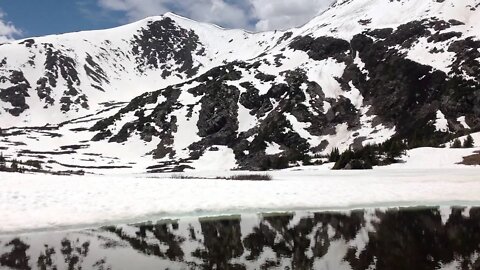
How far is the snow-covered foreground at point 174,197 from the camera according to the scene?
2164cm

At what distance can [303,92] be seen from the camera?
159125 mm

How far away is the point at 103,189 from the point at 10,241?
9271mm

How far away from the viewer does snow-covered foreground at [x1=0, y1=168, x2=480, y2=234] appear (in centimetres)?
2164

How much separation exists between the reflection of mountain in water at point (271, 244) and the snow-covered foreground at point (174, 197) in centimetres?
209

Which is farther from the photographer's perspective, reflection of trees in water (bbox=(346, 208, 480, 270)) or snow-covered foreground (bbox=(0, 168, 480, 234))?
snow-covered foreground (bbox=(0, 168, 480, 234))

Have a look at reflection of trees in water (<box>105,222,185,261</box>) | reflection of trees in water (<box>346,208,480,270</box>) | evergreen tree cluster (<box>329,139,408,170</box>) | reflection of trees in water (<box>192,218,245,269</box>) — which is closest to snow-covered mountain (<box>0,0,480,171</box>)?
evergreen tree cluster (<box>329,139,408,170</box>)

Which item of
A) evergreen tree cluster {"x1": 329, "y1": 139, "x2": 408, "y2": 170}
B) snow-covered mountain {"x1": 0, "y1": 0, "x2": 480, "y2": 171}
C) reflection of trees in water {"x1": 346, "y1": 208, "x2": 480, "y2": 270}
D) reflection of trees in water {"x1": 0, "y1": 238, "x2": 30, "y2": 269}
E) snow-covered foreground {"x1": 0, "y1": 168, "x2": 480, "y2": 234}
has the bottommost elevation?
reflection of trees in water {"x1": 346, "y1": 208, "x2": 480, "y2": 270}

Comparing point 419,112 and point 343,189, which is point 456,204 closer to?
point 343,189

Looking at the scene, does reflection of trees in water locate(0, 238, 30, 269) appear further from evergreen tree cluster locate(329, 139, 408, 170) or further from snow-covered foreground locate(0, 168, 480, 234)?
evergreen tree cluster locate(329, 139, 408, 170)

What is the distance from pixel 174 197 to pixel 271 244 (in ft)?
35.9

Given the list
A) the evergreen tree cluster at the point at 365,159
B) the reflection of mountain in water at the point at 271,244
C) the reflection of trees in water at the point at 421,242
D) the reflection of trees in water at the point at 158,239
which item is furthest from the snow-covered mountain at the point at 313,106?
the reflection of trees in water at the point at 421,242

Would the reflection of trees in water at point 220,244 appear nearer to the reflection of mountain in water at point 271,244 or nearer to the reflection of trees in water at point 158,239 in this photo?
the reflection of mountain in water at point 271,244

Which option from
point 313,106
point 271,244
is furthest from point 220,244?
point 313,106

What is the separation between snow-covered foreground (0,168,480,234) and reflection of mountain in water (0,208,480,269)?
209cm
